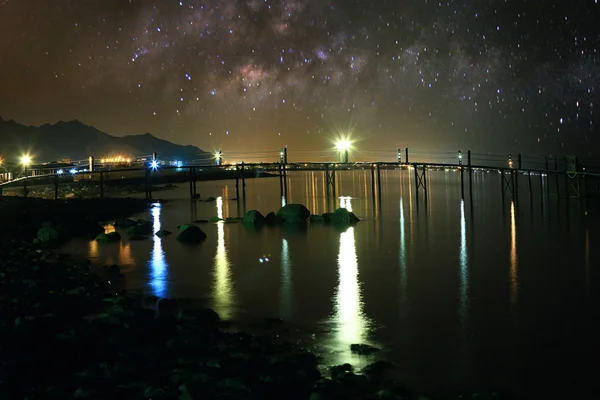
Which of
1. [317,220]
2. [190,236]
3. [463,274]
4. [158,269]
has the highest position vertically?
[317,220]

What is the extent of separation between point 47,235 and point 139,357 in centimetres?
1367

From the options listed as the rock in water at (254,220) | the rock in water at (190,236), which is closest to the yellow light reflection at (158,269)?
the rock in water at (190,236)

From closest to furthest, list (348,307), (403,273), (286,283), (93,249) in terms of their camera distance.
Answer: (348,307) < (286,283) < (403,273) < (93,249)

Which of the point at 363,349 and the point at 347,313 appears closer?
the point at 363,349

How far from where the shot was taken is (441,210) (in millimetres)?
32938

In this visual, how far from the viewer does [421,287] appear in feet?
42.1

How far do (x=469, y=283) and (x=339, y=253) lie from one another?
547cm

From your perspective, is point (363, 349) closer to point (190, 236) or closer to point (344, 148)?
point (190, 236)

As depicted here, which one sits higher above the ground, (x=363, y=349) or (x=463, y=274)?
(x=463, y=274)

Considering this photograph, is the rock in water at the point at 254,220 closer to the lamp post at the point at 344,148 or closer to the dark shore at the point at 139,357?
the dark shore at the point at 139,357

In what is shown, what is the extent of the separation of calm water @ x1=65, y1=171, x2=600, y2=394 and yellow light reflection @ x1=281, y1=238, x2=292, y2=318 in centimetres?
→ 3

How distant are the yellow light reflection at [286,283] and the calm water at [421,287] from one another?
25 millimetres

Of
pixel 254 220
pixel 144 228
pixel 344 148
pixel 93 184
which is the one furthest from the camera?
pixel 93 184

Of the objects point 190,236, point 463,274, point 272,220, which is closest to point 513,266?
point 463,274
